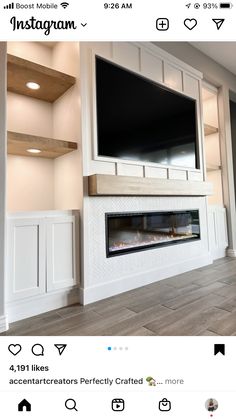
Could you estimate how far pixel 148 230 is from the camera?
94.0 inches

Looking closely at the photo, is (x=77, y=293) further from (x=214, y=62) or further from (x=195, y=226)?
(x=214, y=62)

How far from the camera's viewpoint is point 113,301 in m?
1.81

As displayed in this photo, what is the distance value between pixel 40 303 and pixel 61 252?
0.40 metres

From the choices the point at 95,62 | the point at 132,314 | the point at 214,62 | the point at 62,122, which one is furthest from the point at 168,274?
the point at 214,62

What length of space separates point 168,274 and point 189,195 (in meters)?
0.98
